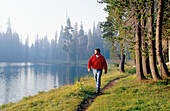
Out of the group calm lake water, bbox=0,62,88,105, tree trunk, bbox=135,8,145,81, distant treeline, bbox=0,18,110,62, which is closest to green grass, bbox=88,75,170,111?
tree trunk, bbox=135,8,145,81

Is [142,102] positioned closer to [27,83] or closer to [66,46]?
[27,83]

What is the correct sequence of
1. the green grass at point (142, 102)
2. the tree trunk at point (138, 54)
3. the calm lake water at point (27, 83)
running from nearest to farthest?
the green grass at point (142, 102), the tree trunk at point (138, 54), the calm lake water at point (27, 83)

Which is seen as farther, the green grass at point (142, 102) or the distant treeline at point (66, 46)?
the distant treeline at point (66, 46)

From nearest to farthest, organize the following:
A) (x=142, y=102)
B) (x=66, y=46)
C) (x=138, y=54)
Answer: (x=142, y=102) → (x=138, y=54) → (x=66, y=46)

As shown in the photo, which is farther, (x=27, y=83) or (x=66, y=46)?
(x=66, y=46)

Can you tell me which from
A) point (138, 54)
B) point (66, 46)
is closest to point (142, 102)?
point (138, 54)

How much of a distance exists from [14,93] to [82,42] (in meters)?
78.8

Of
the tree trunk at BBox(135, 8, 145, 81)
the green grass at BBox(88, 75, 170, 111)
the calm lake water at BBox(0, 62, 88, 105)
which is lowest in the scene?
the calm lake water at BBox(0, 62, 88, 105)

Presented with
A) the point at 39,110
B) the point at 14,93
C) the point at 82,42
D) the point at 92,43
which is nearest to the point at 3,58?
the point at 82,42

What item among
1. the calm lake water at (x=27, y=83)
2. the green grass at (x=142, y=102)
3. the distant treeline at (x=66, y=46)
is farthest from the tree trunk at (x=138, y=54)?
the distant treeline at (x=66, y=46)

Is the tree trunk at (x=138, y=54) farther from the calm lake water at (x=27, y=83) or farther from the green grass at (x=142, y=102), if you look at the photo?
the calm lake water at (x=27, y=83)

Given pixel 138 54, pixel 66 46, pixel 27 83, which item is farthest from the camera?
pixel 66 46

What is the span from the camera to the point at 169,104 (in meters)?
5.76

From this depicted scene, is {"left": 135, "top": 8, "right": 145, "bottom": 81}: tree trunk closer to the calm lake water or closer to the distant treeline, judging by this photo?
the calm lake water
